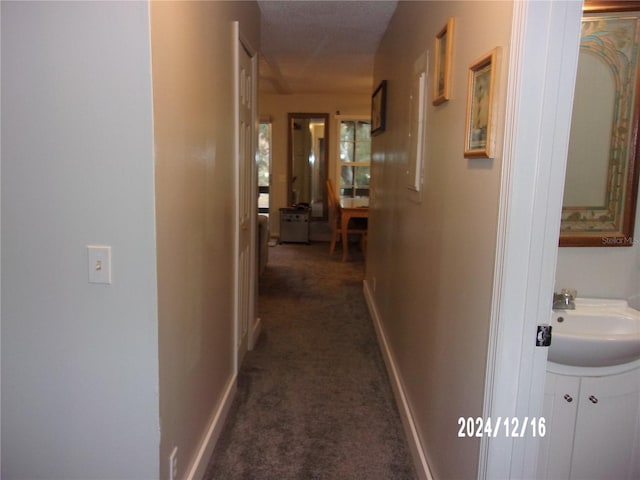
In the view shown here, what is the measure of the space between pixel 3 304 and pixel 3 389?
10.9 inches

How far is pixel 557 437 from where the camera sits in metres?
1.58

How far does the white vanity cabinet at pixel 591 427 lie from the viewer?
1.55 metres

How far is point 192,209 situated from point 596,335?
1.40 meters

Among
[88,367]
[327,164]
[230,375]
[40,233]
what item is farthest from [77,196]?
[327,164]

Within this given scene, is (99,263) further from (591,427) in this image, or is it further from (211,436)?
(591,427)

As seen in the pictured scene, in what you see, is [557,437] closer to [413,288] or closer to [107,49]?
[413,288]

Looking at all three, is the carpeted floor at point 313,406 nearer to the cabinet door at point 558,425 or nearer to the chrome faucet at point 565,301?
the cabinet door at point 558,425

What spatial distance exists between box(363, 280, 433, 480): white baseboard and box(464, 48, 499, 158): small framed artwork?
127cm

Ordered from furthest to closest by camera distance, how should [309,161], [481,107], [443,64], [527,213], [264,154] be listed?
[264,154] < [309,161] < [443,64] < [481,107] < [527,213]

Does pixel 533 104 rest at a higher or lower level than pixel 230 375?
higher

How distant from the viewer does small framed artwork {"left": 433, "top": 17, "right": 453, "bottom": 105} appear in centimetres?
175

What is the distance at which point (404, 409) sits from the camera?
7.85 feet

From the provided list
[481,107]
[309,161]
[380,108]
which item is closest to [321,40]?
[380,108]

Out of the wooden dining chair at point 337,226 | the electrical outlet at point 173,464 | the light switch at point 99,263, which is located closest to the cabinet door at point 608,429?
the electrical outlet at point 173,464
